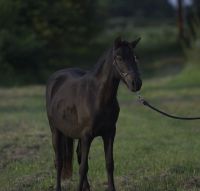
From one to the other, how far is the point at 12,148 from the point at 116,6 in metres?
79.2

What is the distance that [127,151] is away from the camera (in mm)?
12617

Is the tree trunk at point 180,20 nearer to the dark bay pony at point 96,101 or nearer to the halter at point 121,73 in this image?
the dark bay pony at point 96,101

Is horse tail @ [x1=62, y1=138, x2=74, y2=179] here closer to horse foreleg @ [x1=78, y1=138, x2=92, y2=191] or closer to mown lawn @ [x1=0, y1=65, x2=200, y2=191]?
mown lawn @ [x1=0, y1=65, x2=200, y2=191]

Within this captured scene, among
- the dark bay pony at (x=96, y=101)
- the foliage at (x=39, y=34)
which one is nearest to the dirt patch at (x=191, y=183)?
the dark bay pony at (x=96, y=101)

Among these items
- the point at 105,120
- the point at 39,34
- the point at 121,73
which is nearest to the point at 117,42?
the point at 121,73

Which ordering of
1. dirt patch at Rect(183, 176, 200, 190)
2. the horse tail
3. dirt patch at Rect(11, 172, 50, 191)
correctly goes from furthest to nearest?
1. dirt patch at Rect(11, 172, 50, 191)
2. the horse tail
3. dirt patch at Rect(183, 176, 200, 190)

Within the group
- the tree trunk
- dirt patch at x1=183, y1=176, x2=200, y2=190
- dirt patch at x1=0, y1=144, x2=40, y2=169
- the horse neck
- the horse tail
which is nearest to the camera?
the horse neck

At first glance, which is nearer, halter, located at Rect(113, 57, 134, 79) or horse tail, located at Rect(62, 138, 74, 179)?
halter, located at Rect(113, 57, 134, 79)

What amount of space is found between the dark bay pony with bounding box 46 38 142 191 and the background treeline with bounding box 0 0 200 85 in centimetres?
2638

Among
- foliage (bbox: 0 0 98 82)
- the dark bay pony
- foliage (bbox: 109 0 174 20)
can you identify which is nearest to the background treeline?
foliage (bbox: 0 0 98 82)

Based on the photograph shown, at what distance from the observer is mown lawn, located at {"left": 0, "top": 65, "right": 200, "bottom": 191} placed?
9.52 meters

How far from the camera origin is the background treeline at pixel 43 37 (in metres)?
35.6

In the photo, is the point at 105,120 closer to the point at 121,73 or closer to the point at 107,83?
the point at 107,83

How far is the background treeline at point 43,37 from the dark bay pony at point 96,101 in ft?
86.6
